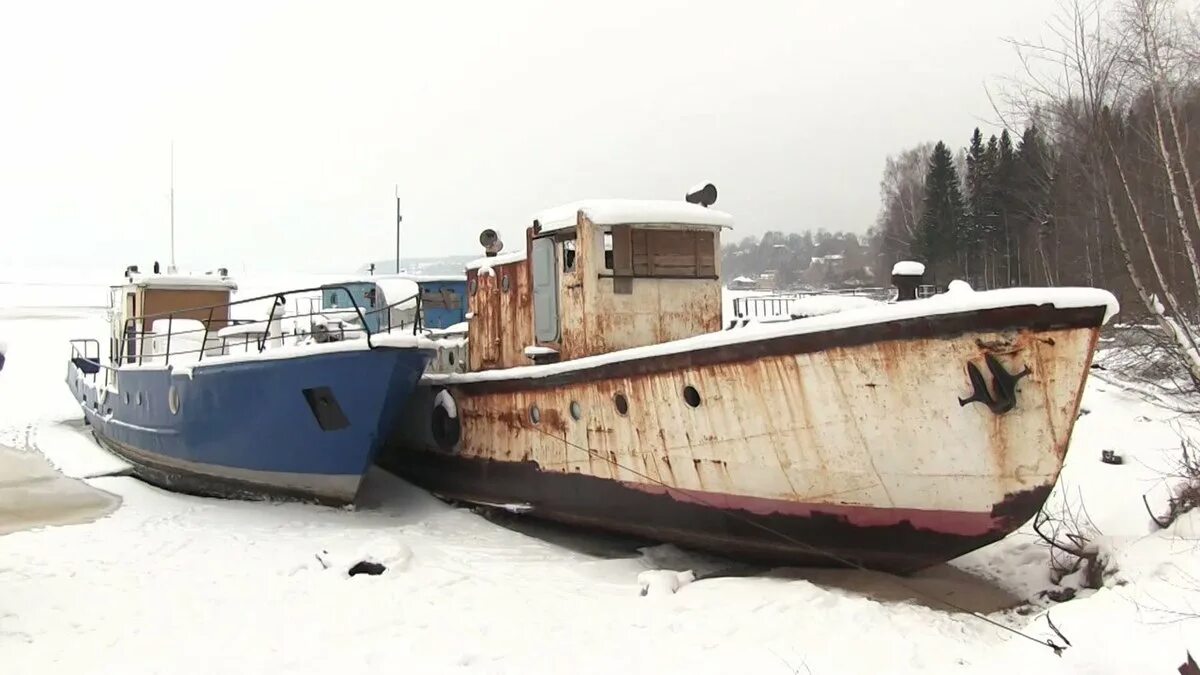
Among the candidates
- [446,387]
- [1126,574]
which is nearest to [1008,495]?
[1126,574]

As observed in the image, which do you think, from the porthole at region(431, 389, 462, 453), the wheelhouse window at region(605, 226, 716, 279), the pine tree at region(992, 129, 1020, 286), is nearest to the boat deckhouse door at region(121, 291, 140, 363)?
the porthole at region(431, 389, 462, 453)

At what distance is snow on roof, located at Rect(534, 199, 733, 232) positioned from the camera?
8.14 metres

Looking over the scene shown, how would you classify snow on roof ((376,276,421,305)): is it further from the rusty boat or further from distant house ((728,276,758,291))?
distant house ((728,276,758,291))

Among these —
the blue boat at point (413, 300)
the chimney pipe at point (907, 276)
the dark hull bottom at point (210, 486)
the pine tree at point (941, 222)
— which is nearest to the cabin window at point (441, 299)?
the blue boat at point (413, 300)

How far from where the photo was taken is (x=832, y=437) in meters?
6.02

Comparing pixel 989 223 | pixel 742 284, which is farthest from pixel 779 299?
pixel 989 223

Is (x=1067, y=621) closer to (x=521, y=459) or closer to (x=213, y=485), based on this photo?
(x=521, y=459)

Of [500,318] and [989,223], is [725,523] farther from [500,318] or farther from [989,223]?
[989,223]

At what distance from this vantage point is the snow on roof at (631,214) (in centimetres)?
814

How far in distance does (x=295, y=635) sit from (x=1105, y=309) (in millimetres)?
5493

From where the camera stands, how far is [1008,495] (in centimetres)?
554

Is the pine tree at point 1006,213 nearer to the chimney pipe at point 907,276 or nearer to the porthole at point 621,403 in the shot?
the chimney pipe at point 907,276

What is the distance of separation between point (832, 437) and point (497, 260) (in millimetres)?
4878

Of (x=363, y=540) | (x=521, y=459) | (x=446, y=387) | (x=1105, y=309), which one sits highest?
(x=1105, y=309)
